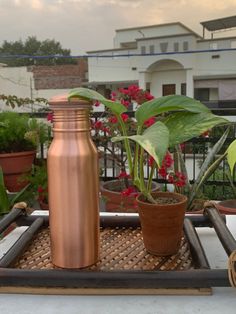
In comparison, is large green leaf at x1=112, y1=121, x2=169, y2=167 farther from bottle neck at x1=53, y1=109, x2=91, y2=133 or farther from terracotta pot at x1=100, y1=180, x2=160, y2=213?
terracotta pot at x1=100, y1=180, x2=160, y2=213

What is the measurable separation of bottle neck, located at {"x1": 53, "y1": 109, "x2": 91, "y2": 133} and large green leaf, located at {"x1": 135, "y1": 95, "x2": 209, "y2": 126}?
11cm

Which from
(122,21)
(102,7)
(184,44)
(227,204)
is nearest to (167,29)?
(184,44)

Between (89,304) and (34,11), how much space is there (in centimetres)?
1240

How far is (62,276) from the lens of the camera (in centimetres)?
66

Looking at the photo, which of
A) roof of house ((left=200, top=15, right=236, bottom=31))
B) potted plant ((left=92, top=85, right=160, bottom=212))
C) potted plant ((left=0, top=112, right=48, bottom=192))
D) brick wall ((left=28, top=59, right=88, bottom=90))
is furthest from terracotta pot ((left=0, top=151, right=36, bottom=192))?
brick wall ((left=28, top=59, right=88, bottom=90))

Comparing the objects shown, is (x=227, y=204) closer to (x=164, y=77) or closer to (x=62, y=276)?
(x=62, y=276)

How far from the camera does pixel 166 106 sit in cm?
69

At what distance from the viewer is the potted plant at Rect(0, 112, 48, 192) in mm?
2936

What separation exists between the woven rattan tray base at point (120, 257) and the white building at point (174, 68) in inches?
1072

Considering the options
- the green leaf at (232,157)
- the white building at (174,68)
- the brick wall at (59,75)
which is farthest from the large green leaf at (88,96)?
the brick wall at (59,75)

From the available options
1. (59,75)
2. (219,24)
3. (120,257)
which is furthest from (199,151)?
(59,75)

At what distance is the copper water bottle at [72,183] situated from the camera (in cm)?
67

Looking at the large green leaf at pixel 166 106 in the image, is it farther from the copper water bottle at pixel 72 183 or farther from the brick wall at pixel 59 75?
the brick wall at pixel 59 75

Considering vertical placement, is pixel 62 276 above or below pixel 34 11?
below
